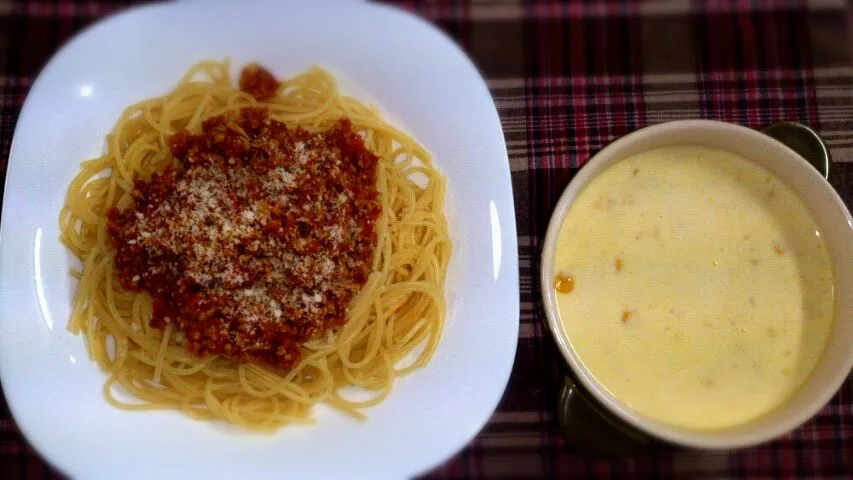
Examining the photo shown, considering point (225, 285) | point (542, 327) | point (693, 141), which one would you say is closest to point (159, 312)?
point (225, 285)

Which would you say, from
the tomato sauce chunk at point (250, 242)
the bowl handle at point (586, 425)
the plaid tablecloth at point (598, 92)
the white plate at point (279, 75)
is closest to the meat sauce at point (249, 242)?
the tomato sauce chunk at point (250, 242)

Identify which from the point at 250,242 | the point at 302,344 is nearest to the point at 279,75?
the point at 250,242

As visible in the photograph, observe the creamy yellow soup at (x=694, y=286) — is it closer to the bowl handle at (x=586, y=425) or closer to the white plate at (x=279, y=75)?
the bowl handle at (x=586, y=425)

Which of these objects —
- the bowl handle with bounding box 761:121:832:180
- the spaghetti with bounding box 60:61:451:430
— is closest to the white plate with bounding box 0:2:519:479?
the spaghetti with bounding box 60:61:451:430

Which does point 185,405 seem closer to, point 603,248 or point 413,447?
point 413,447

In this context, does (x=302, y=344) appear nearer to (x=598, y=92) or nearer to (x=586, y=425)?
(x=586, y=425)
